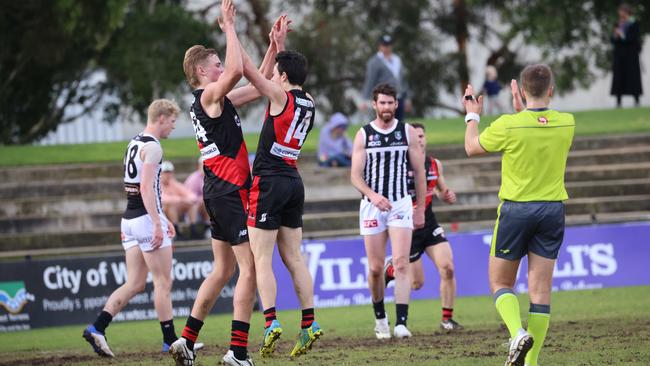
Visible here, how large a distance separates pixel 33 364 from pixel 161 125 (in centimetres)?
253

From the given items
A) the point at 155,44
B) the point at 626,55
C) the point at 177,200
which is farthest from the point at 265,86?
the point at 155,44

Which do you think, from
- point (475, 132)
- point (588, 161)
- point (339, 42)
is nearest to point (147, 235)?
point (475, 132)

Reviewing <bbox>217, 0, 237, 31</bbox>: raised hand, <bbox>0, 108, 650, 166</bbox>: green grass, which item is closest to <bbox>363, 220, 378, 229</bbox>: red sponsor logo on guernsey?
<bbox>217, 0, 237, 31</bbox>: raised hand

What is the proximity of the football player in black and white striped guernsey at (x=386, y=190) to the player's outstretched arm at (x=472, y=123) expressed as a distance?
3.05 metres

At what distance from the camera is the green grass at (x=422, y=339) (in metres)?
9.33

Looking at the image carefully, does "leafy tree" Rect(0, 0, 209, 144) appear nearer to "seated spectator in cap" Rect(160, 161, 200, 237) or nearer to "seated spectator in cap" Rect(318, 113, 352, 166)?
"seated spectator in cap" Rect(318, 113, 352, 166)

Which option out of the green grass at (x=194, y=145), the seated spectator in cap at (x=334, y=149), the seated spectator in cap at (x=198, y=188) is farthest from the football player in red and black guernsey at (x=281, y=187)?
the green grass at (x=194, y=145)

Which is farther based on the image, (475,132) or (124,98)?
(124,98)

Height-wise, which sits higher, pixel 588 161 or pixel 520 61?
pixel 520 61

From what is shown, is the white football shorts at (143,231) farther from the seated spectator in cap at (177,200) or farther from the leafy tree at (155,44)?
the leafy tree at (155,44)

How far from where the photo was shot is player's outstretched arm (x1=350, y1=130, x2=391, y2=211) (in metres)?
11.2

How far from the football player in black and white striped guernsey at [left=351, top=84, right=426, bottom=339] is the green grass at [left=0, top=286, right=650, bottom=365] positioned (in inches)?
18.3

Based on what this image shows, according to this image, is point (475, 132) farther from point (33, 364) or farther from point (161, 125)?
point (33, 364)

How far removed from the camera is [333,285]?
16.3 metres
